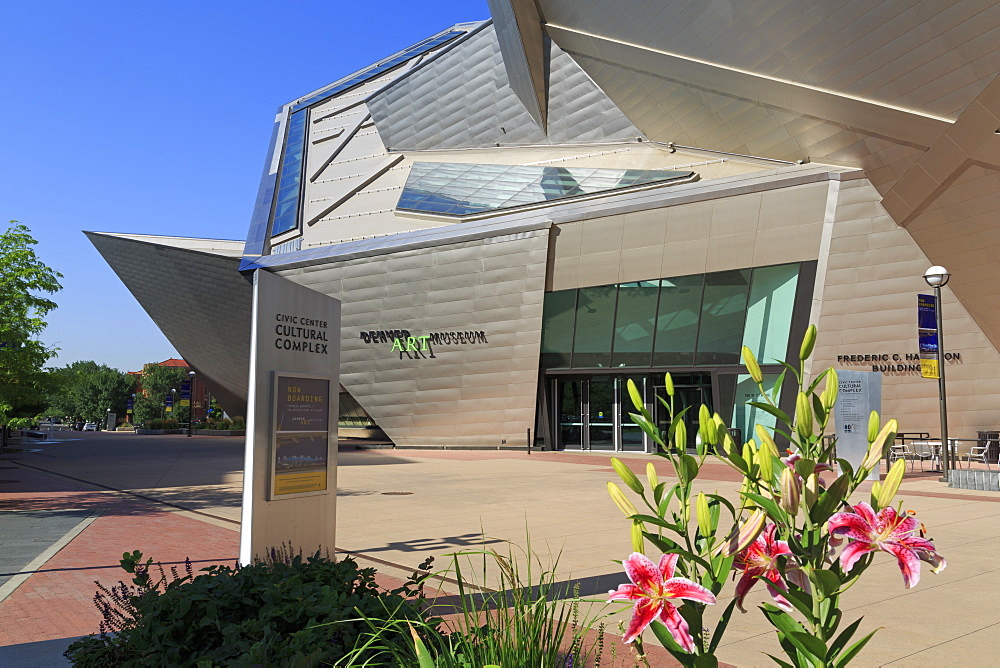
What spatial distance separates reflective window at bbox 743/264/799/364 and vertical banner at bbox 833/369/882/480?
280 inches

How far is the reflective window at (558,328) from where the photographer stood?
31.5 metres

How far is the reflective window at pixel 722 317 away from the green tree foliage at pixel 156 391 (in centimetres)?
9290

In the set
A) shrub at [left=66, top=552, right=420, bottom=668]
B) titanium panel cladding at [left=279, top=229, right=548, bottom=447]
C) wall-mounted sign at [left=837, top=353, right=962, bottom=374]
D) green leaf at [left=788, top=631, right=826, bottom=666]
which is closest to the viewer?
green leaf at [left=788, top=631, right=826, bottom=666]

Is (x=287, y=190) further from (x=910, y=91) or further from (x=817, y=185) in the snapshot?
(x=910, y=91)

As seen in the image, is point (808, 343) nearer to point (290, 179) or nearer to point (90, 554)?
point (90, 554)

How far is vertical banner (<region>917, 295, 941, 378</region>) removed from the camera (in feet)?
62.5

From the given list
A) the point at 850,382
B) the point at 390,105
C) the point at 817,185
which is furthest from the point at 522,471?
the point at 390,105

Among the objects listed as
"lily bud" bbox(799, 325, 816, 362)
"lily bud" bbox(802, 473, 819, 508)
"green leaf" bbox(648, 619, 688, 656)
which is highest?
"lily bud" bbox(799, 325, 816, 362)

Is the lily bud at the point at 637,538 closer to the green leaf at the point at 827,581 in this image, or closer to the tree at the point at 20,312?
the green leaf at the point at 827,581

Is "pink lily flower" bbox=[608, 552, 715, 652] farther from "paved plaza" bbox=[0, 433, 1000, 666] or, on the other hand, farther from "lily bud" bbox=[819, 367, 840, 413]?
"paved plaza" bbox=[0, 433, 1000, 666]

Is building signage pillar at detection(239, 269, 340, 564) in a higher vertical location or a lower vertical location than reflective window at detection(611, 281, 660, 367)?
lower

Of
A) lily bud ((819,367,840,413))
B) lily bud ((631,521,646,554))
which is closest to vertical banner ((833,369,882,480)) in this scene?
lily bud ((819,367,840,413))

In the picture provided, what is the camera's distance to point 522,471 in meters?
21.5

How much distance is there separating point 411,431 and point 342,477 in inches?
502
